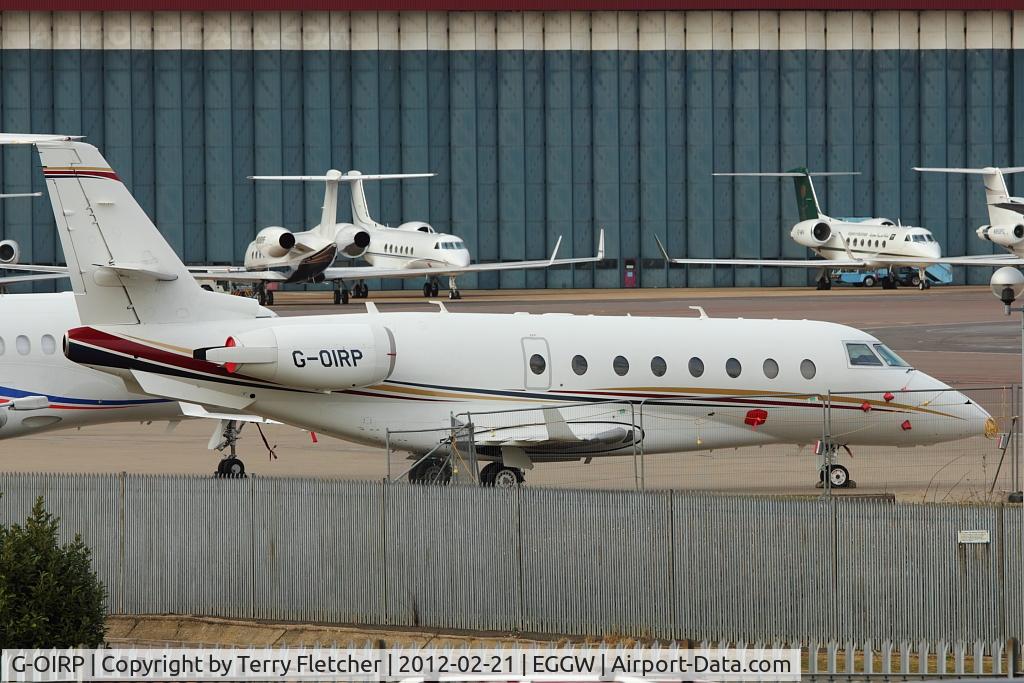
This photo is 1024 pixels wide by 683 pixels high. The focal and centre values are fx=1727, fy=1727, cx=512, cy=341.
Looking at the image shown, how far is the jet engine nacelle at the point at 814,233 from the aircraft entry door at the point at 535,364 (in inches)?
2638

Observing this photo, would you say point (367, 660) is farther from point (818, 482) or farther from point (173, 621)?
point (818, 482)

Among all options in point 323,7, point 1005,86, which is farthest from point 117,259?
point 1005,86

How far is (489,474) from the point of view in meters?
22.9

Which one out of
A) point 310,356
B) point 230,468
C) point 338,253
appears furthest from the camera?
point 338,253

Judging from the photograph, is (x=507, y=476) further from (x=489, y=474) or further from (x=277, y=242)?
(x=277, y=242)

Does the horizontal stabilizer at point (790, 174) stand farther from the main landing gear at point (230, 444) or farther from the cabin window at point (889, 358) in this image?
the main landing gear at point (230, 444)

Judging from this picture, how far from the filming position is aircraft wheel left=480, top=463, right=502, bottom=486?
22.9 meters

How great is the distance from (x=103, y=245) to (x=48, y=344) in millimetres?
3596

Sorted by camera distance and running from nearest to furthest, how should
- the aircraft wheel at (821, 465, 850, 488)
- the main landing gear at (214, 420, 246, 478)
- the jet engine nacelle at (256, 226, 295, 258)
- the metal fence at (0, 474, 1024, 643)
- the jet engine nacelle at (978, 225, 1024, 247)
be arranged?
1. the metal fence at (0, 474, 1024, 643)
2. the aircraft wheel at (821, 465, 850, 488)
3. the main landing gear at (214, 420, 246, 478)
4. the jet engine nacelle at (256, 226, 295, 258)
5. the jet engine nacelle at (978, 225, 1024, 247)

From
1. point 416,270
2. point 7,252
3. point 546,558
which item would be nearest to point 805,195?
point 416,270
